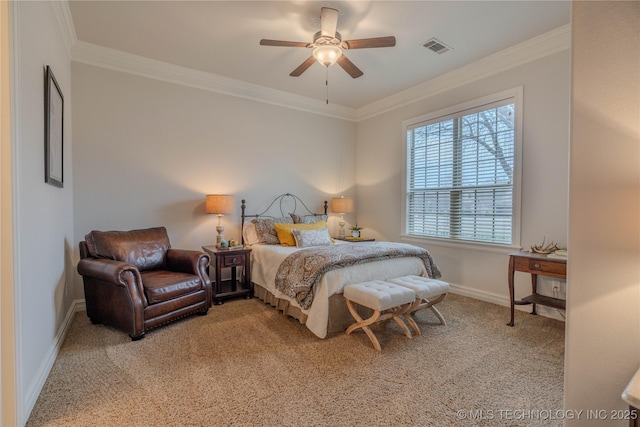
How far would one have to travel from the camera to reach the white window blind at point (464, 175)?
141 inches

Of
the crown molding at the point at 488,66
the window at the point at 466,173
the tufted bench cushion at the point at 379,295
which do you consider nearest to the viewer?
the tufted bench cushion at the point at 379,295

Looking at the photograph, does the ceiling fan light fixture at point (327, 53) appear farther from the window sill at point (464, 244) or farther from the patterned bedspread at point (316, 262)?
the window sill at point (464, 244)

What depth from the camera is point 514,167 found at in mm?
3455

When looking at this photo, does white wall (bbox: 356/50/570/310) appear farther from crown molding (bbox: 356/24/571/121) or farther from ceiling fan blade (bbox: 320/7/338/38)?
ceiling fan blade (bbox: 320/7/338/38)

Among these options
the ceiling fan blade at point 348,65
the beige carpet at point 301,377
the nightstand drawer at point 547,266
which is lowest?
the beige carpet at point 301,377

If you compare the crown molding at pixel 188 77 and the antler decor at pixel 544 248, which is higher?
the crown molding at pixel 188 77

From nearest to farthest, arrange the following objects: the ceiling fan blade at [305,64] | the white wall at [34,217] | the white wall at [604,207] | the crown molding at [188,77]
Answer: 1. the white wall at [604,207]
2. the white wall at [34,217]
3. the ceiling fan blade at [305,64]
4. the crown molding at [188,77]

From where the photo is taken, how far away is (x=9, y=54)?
152 centimetres

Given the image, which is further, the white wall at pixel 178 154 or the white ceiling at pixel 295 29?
the white wall at pixel 178 154

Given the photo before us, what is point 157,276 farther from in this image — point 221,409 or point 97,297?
point 221,409

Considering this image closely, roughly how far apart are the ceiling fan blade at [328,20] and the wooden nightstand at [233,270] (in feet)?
8.50

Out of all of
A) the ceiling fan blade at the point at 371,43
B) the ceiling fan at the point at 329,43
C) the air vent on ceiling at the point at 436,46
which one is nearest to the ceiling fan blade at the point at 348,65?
the ceiling fan at the point at 329,43

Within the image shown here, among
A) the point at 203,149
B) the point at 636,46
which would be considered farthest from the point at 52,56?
the point at 636,46

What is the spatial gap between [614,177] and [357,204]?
4671 millimetres
